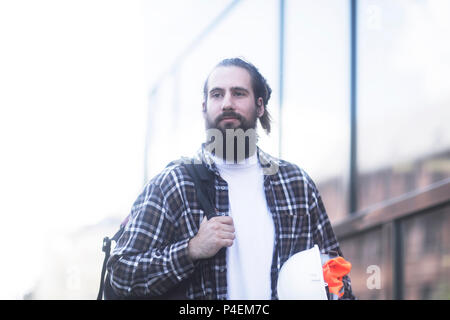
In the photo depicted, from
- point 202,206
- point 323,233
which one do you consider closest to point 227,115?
point 202,206

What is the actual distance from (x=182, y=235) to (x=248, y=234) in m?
0.18

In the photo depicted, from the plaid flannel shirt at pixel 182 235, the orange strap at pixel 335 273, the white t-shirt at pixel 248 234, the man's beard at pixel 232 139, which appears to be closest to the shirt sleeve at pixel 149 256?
the plaid flannel shirt at pixel 182 235

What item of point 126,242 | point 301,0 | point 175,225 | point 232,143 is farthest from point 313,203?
point 301,0

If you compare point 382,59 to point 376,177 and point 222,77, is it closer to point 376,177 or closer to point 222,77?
point 376,177

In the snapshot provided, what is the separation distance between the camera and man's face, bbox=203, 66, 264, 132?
2.04 m

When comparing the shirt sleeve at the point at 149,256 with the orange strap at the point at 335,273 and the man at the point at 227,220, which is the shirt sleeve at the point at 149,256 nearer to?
the man at the point at 227,220

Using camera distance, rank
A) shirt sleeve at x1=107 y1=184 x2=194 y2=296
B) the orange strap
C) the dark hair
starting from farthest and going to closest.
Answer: the dark hair
the orange strap
shirt sleeve at x1=107 y1=184 x2=194 y2=296

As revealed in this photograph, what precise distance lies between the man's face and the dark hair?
0.02 metres

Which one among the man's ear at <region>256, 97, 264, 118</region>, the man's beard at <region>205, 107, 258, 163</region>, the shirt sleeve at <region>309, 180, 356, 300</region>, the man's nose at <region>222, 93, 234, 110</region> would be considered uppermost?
the man's ear at <region>256, 97, 264, 118</region>

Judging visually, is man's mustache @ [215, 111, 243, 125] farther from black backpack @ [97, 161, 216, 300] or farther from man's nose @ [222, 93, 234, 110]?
black backpack @ [97, 161, 216, 300]

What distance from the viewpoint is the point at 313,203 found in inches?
81.7

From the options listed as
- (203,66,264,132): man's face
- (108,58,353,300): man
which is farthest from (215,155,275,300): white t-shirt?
(203,66,264,132): man's face

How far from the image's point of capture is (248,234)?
1933 millimetres

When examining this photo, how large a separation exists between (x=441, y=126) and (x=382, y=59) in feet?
1.50
